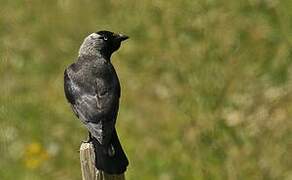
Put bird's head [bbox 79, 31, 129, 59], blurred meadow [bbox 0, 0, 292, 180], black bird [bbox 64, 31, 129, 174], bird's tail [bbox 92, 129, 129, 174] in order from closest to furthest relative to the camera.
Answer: bird's tail [bbox 92, 129, 129, 174]
black bird [bbox 64, 31, 129, 174]
bird's head [bbox 79, 31, 129, 59]
blurred meadow [bbox 0, 0, 292, 180]

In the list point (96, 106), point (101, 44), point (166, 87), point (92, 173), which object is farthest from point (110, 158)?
point (166, 87)

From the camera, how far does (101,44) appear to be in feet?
26.0

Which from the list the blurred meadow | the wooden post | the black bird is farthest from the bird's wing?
the blurred meadow

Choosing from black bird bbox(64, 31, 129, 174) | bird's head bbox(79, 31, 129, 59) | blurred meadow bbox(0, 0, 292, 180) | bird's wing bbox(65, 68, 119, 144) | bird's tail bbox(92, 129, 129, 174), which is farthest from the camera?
blurred meadow bbox(0, 0, 292, 180)

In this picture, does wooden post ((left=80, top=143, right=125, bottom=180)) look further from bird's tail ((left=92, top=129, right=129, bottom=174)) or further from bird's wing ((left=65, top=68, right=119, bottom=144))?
bird's wing ((left=65, top=68, right=119, bottom=144))

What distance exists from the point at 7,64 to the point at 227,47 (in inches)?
102

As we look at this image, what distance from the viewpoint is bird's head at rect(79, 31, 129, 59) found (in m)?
7.83

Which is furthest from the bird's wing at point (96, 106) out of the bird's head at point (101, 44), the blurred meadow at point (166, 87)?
the blurred meadow at point (166, 87)

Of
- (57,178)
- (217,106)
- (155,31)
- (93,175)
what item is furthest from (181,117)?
(93,175)

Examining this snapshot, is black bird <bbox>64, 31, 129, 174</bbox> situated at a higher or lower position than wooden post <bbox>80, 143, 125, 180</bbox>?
higher

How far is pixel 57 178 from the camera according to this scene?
10656mm

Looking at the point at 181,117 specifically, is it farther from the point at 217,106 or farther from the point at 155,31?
the point at 155,31

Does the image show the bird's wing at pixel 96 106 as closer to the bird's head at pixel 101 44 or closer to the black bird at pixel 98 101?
the black bird at pixel 98 101

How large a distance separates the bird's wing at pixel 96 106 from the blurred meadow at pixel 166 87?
274 centimetres
